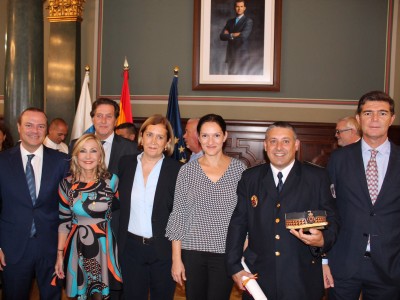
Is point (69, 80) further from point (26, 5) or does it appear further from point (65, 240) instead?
point (65, 240)

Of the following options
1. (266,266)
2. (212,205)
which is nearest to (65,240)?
(212,205)

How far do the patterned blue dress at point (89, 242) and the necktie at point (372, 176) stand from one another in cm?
144

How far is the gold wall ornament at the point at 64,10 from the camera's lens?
17.3ft

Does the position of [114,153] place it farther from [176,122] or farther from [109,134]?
[176,122]

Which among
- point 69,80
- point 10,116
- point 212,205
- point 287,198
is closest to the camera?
point 287,198

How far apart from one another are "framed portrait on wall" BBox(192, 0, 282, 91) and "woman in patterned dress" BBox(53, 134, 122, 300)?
3252 millimetres

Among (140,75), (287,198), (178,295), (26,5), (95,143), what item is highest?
(26,5)

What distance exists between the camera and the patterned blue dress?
7.72 ft

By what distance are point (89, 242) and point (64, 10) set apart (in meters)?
3.94

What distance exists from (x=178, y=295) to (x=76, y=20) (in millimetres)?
3768

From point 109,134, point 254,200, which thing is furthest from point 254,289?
point 109,134

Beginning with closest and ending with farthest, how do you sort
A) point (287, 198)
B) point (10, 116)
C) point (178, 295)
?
point (287, 198), point (178, 295), point (10, 116)

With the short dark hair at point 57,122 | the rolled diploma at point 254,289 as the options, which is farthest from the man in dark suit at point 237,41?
the rolled diploma at point 254,289

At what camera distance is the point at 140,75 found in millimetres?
5625
